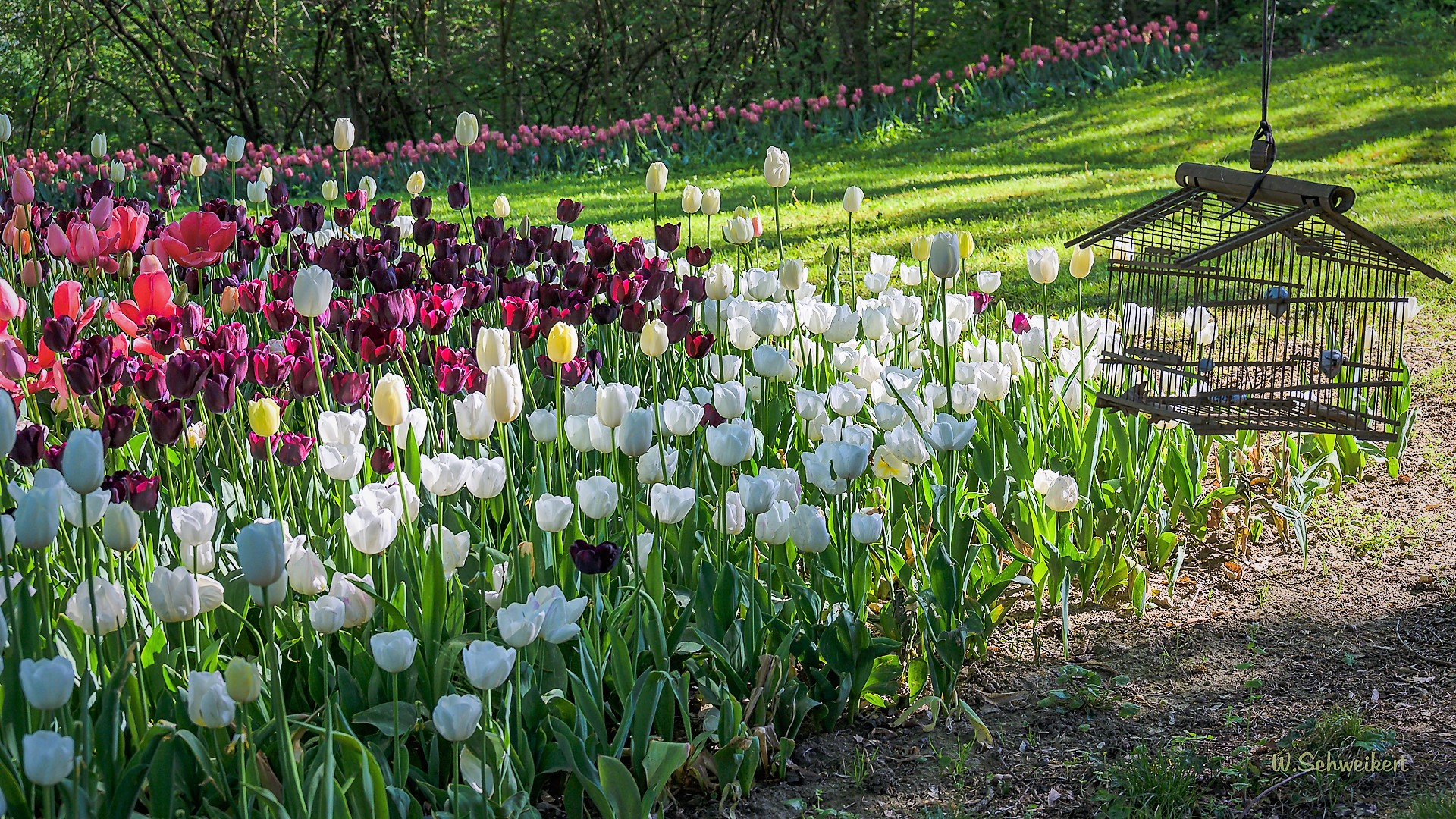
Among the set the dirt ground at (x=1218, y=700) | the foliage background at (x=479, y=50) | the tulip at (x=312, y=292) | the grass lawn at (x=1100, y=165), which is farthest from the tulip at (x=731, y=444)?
the foliage background at (x=479, y=50)

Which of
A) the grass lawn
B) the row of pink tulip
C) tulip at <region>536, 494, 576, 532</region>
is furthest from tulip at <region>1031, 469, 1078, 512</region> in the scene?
the row of pink tulip

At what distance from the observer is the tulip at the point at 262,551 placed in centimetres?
138

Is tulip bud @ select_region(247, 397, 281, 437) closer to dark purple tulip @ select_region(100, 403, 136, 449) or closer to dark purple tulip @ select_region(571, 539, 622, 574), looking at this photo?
dark purple tulip @ select_region(100, 403, 136, 449)

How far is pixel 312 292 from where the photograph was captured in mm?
2408

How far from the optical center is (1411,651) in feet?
8.85

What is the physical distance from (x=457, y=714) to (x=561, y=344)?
763mm

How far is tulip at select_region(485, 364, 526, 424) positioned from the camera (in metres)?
1.95

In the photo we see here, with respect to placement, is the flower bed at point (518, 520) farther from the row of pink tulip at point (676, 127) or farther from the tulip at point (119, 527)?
the row of pink tulip at point (676, 127)

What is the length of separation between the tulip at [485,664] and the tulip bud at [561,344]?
676 millimetres

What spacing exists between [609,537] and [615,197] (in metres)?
7.07

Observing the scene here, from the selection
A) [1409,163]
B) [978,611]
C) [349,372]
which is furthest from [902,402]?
[1409,163]

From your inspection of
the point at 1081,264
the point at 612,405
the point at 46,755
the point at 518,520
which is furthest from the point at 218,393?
the point at 1081,264

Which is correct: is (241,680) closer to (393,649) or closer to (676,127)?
(393,649)

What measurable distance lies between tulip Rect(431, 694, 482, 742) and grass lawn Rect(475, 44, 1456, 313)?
456 cm
